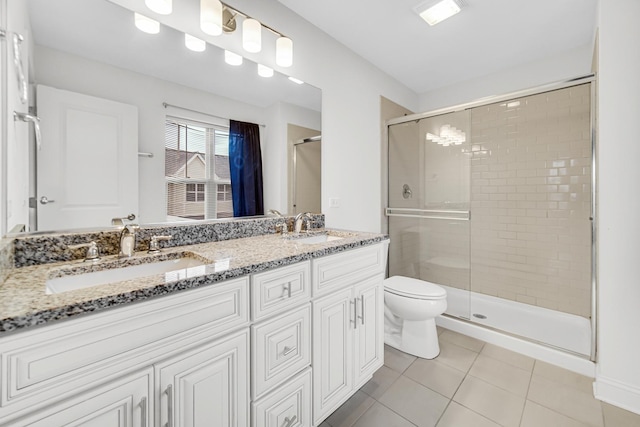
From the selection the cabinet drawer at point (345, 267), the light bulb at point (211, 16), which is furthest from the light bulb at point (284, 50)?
the cabinet drawer at point (345, 267)

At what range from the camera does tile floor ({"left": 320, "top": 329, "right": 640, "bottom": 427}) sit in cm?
140

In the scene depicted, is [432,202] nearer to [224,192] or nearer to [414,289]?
[414,289]

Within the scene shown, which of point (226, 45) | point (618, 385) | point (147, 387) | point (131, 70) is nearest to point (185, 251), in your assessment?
point (147, 387)

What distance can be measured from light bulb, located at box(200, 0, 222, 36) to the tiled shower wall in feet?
7.42

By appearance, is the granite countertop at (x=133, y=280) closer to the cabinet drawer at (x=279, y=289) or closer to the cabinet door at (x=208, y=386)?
the cabinet drawer at (x=279, y=289)

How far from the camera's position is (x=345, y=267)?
136 cm

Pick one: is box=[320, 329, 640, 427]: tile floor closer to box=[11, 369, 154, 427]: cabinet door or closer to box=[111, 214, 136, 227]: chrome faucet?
box=[11, 369, 154, 427]: cabinet door

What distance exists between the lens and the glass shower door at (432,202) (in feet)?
8.75

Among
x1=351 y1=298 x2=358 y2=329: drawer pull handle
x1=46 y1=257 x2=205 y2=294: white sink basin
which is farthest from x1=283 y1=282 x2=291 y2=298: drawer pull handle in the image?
x1=351 y1=298 x2=358 y2=329: drawer pull handle

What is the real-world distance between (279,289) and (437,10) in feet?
6.73

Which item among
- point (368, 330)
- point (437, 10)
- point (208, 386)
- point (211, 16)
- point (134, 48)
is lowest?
point (368, 330)

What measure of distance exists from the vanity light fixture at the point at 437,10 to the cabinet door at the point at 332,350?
73.7 inches

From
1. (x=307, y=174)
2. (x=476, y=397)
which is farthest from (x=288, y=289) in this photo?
(x=476, y=397)

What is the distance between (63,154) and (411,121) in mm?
2638
